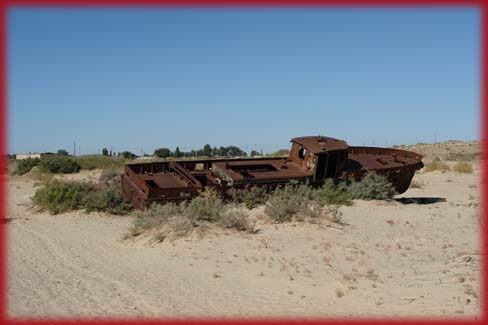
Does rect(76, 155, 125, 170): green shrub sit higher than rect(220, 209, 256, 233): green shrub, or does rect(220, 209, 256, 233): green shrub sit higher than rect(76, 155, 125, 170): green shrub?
rect(220, 209, 256, 233): green shrub

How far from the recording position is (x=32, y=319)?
5.80 metres

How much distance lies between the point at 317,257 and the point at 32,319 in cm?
466

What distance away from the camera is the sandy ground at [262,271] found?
635 cm

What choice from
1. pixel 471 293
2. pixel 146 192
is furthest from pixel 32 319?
pixel 146 192

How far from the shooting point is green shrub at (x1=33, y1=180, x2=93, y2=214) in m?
15.4

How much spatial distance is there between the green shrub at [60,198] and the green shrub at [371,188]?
8.05 meters

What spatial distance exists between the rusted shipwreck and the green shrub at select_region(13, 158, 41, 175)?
1718cm

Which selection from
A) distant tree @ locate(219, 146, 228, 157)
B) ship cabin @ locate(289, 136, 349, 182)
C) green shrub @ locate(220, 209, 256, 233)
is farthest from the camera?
distant tree @ locate(219, 146, 228, 157)

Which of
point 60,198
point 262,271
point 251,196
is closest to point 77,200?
point 60,198

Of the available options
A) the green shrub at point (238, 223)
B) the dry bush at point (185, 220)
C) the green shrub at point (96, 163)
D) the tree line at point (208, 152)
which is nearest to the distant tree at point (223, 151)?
the tree line at point (208, 152)

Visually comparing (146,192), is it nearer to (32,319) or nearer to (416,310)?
(32,319)

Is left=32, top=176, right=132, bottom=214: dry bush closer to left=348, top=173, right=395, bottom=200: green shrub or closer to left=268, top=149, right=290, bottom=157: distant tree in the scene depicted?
left=348, top=173, right=395, bottom=200: green shrub

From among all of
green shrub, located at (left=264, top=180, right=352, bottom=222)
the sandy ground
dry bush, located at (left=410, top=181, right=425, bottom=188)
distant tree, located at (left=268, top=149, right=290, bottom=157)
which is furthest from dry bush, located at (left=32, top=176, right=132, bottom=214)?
distant tree, located at (left=268, top=149, right=290, bottom=157)

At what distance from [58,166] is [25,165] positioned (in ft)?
6.89
